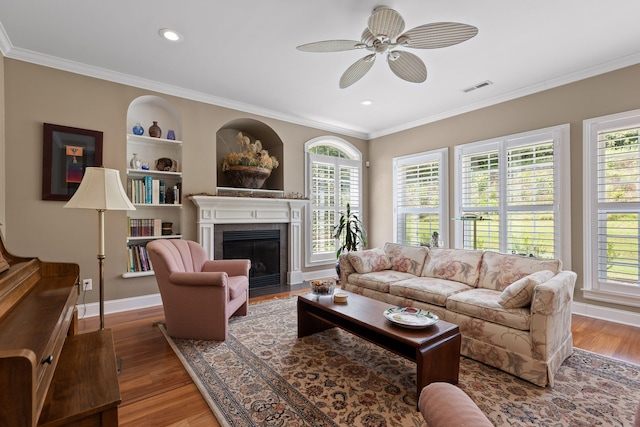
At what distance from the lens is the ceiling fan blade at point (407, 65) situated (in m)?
2.57

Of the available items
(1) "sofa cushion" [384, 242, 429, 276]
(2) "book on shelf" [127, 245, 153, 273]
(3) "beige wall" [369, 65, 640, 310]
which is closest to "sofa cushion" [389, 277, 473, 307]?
(1) "sofa cushion" [384, 242, 429, 276]

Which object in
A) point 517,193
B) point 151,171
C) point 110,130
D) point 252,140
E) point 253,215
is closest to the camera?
point 110,130

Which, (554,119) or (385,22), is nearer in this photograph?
(385,22)

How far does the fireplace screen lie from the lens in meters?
4.42

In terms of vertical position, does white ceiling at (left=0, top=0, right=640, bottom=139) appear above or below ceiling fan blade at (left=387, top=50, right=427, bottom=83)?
above

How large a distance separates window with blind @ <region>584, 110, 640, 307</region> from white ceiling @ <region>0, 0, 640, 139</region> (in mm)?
698

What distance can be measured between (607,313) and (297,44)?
14.2 feet

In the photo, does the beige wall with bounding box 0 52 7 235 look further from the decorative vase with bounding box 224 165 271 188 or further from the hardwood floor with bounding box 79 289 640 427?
the decorative vase with bounding box 224 165 271 188

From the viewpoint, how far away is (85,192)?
7.37 feet

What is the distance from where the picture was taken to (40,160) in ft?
10.3

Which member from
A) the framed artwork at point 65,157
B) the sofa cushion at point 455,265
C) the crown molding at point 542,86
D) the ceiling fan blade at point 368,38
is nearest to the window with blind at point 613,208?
the crown molding at point 542,86

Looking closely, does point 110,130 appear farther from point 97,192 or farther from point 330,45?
point 330,45

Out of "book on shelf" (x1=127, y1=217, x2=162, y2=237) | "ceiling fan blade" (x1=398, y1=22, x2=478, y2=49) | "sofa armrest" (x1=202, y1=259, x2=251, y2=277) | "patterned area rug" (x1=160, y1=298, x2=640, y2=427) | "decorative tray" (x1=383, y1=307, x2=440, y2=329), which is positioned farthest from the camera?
"book on shelf" (x1=127, y1=217, x2=162, y2=237)

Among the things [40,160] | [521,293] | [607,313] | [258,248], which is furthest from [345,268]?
[40,160]
